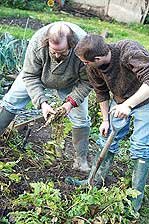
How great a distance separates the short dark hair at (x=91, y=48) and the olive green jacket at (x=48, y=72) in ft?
1.58

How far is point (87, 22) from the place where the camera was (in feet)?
42.7

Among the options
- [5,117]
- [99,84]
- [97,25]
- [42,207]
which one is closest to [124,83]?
[99,84]

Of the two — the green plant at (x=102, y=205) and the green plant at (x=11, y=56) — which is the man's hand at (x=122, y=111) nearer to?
the green plant at (x=102, y=205)

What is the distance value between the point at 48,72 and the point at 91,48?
84 cm

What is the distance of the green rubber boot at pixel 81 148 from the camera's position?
15.8 ft

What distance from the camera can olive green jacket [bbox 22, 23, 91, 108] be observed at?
423 cm

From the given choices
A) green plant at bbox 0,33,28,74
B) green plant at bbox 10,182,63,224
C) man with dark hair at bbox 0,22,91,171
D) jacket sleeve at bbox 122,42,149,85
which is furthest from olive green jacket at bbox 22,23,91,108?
green plant at bbox 0,33,28,74

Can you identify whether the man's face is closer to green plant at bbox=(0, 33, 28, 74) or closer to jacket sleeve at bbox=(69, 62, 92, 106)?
jacket sleeve at bbox=(69, 62, 92, 106)

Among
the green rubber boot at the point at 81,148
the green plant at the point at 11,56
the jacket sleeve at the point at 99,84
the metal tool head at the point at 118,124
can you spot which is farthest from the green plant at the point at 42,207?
the green plant at the point at 11,56

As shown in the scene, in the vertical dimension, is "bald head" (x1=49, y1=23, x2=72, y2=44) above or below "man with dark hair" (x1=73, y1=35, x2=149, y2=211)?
above

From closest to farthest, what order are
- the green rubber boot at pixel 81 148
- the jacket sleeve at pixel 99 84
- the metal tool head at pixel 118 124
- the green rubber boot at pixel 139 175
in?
the metal tool head at pixel 118 124 < the jacket sleeve at pixel 99 84 < the green rubber boot at pixel 139 175 < the green rubber boot at pixel 81 148

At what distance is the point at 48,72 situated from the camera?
14.4ft

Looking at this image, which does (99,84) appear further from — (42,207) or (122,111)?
(42,207)

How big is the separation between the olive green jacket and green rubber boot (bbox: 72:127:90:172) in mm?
464
